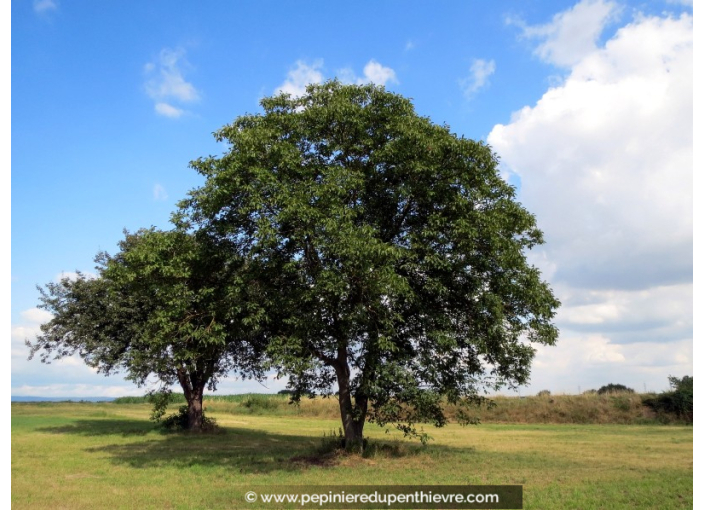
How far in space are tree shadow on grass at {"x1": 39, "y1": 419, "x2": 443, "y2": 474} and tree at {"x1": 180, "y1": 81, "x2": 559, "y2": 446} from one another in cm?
227

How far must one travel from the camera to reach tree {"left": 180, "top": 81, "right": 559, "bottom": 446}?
19.6 m

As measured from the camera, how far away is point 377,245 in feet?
61.5

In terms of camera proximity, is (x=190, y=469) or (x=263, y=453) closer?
(x=190, y=469)

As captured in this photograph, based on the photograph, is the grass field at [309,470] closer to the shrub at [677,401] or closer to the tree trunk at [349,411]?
the tree trunk at [349,411]

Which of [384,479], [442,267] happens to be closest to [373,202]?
[442,267]

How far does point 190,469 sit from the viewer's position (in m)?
20.9

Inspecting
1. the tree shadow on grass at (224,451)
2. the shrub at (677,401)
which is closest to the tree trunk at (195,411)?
the tree shadow on grass at (224,451)

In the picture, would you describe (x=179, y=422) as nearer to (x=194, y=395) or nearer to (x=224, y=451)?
(x=194, y=395)

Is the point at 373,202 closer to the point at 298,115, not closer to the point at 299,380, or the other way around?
the point at 298,115

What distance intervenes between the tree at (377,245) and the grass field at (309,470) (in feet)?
8.21

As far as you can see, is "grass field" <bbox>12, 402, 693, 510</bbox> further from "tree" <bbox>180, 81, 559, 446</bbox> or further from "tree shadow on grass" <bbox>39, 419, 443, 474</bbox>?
"tree" <bbox>180, 81, 559, 446</bbox>

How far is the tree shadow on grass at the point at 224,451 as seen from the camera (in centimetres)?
2216

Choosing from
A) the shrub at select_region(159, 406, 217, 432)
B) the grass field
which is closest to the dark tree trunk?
the shrub at select_region(159, 406, 217, 432)

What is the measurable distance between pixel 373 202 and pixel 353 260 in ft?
15.4
